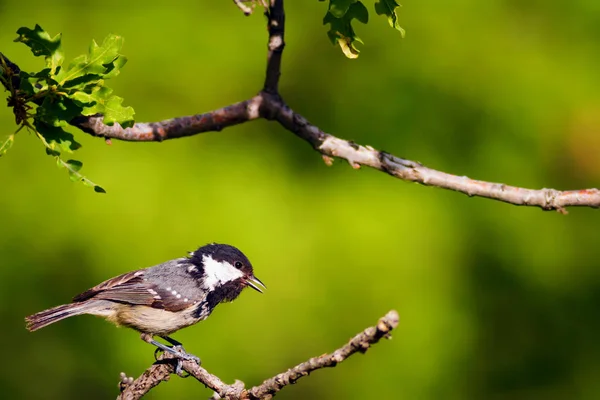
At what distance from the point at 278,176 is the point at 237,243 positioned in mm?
516

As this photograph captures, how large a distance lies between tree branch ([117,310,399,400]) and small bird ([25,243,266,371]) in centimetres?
19

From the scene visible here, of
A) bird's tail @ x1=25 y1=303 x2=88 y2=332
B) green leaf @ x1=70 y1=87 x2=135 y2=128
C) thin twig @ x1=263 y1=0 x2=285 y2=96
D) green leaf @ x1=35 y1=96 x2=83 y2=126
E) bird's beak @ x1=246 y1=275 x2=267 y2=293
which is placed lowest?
bird's tail @ x1=25 y1=303 x2=88 y2=332

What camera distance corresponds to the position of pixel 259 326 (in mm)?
4703

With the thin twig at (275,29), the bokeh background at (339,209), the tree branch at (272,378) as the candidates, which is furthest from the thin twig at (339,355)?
the bokeh background at (339,209)

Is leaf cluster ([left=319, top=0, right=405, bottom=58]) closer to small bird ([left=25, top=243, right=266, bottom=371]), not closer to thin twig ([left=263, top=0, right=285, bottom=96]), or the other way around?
thin twig ([left=263, top=0, right=285, bottom=96])

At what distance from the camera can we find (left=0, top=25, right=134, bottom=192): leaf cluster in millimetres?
2758

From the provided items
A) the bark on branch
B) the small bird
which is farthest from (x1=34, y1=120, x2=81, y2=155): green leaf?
the small bird

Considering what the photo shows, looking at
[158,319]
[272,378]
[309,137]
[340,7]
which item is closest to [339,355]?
[272,378]

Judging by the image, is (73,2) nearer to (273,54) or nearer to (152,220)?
(152,220)

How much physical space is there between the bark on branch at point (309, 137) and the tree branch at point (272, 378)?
841mm

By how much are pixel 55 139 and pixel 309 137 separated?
98cm

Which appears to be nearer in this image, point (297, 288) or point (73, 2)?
point (297, 288)

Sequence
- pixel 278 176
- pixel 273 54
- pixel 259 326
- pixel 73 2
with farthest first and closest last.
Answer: pixel 73 2 → pixel 278 176 → pixel 259 326 → pixel 273 54

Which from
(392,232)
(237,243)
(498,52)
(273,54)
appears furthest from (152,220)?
(498,52)
